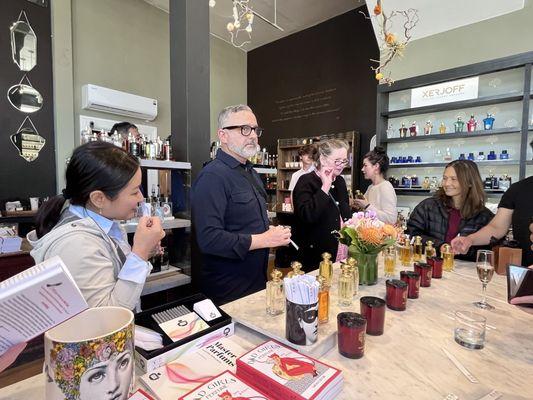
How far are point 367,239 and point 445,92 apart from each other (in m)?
3.62

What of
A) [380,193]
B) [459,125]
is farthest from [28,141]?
[459,125]

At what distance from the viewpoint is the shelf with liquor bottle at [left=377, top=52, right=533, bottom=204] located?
357 centimetres

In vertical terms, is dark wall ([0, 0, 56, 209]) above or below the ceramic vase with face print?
above

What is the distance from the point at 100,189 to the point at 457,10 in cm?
454

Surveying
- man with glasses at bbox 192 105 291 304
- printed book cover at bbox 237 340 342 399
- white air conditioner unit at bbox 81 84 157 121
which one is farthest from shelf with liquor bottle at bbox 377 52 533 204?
printed book cover at bbox 237 340 342 399

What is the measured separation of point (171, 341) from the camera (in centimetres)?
85

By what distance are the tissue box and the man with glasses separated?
0.51 m

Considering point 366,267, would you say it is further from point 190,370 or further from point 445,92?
point 445,92

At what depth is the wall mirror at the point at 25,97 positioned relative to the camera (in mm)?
4051

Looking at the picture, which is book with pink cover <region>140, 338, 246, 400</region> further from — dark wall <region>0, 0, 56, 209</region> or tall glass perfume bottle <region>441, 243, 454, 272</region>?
dark wall <region>0, 0, 56, 209</region>

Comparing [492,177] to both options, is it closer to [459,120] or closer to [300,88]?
[459,120]

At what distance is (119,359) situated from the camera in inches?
22.3

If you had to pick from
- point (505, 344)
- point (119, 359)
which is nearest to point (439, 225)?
point (505, 344)

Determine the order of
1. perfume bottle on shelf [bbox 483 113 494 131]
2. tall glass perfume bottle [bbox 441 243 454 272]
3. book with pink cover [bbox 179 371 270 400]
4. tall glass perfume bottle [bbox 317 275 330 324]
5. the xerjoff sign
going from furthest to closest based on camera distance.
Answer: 1. the xerjoff sign
2. perfume bottle on shelf [bbox 483 113 494 131]
3. tall glass perfume bottle [bbox 441 243 454 272]
4. tall glass perfume bottle [bbox 317 275 330 324]
5. book with pink cover [bbox 179 371 270 400]
